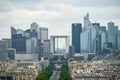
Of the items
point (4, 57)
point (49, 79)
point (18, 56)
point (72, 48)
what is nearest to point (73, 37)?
point (72, 48)

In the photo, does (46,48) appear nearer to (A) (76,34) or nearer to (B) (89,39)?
(A) (76,34)

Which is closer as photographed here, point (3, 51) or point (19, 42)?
point (3, 51)

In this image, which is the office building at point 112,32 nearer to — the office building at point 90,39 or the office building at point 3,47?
the office building at point 90,39

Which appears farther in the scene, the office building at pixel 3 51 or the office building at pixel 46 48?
the office building at pixel 46 48

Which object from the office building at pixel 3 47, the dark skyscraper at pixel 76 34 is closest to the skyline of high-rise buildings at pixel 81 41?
the dark skyscraper at pixel 76 34

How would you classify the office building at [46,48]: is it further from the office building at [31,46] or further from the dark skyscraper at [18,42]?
the dark skyscraper at [18,42]

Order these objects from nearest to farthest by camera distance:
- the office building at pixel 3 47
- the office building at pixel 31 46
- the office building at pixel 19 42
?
the office building at pixel 3 47 < the office building at pixel 31 46 < the office building at pixel 19 42

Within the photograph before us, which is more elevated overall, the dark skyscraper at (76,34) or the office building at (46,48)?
the dark skyscraper at (76,34)

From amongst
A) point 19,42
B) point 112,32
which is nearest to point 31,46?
point 19,42

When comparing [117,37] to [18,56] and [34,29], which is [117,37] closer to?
[18,56]

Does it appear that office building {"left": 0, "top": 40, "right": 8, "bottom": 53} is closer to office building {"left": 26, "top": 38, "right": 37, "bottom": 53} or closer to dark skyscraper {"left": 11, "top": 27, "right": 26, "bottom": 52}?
dark skyscraper {"left": 11, "top": 27, "right": 26, "bottom": 52}

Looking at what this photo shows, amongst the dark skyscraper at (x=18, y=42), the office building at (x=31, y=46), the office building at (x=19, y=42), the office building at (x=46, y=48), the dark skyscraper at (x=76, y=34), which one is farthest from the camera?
the dark skyscraper at (x=76, y=34)
